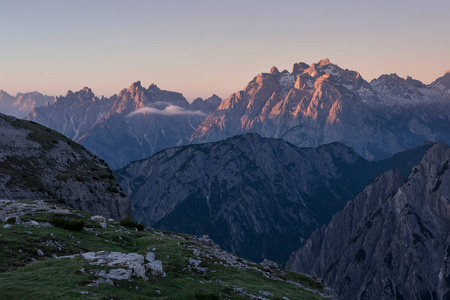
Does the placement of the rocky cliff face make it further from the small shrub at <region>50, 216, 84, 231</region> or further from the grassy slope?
the small shrub at <region>50, 216, 84, 231</region>

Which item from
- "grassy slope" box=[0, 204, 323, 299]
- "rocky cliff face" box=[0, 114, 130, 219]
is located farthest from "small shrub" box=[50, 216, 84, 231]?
"rocky cliff face" box=[0, 114, 130, 219]

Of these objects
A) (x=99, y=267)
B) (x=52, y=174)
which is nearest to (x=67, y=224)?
(x=99, y=267)

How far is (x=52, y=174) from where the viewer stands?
9712cm

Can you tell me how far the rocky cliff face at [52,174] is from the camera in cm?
8762

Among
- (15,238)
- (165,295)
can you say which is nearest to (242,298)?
(165,295)

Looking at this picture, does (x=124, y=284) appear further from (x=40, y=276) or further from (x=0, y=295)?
(x=0, y=295)

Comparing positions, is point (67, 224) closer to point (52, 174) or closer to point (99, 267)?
point (99, 267)

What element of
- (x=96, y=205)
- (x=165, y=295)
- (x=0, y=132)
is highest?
(x=0, y=132)

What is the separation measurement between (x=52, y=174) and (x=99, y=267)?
7401 centimetres

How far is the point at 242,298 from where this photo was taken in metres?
34.7

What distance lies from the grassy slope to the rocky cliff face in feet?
120

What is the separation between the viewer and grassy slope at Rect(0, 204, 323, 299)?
1052 inches

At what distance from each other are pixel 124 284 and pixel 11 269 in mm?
10795

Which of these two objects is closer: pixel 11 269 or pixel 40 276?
pixel 40 276
